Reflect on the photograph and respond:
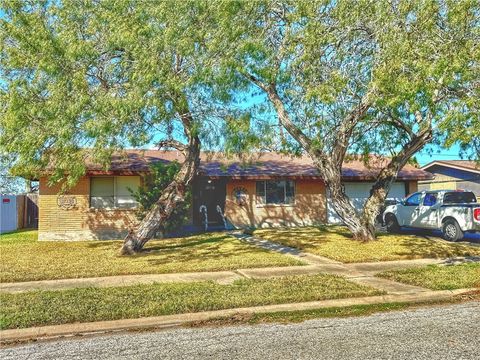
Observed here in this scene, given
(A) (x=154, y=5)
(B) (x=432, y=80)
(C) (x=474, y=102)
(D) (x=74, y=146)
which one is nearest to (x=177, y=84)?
(A) (x=154, y=5)

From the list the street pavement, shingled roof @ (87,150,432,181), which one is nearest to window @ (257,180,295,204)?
shingled roof @ (87,150,432,181)

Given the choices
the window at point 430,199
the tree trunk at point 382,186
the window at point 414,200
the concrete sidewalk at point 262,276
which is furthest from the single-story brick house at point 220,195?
the concrete sidewalk at point 262,276

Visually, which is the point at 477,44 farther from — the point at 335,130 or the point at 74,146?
the point at 74,146

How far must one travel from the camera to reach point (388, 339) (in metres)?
5.49

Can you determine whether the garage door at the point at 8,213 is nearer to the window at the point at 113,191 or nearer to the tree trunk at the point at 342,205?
the window at the point at 113,191

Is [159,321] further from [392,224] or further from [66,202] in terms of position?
[392,224]

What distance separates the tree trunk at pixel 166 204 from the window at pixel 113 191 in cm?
553

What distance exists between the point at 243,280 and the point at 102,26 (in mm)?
7197

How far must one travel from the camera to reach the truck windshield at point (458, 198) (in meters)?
17.0

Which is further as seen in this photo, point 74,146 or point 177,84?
point 74,146

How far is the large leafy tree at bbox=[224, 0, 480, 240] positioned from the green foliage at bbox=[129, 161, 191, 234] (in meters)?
5.43

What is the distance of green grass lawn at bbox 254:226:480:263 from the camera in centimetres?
1233

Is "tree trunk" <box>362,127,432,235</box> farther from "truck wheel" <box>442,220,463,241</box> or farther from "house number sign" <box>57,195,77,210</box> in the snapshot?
"house number sign" <box>57,195,77,210</box>

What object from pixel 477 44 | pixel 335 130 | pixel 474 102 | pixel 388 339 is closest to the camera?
pixel 388 339
